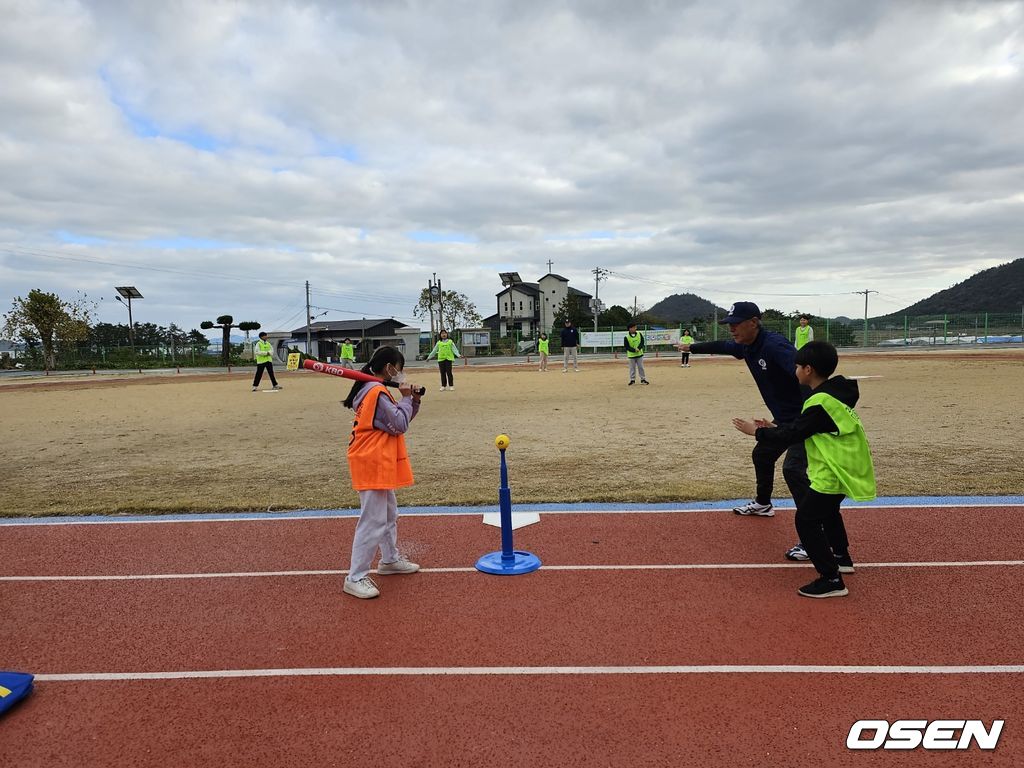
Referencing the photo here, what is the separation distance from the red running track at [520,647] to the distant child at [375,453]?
0.31 m

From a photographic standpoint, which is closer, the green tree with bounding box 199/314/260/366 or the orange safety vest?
the orange safety vest

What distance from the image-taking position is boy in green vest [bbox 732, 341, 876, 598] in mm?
4098

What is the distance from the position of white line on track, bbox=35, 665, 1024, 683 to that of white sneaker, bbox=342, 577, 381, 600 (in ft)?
2.90

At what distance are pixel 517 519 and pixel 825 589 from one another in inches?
108

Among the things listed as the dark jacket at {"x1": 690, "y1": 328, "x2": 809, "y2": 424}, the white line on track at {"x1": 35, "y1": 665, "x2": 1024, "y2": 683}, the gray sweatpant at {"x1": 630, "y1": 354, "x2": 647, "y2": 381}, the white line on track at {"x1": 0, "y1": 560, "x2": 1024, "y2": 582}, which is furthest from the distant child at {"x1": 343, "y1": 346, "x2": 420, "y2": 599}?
the gray sweatpant at {"x1": 630, "y1": 354, "x2": 647, "y2": 381}

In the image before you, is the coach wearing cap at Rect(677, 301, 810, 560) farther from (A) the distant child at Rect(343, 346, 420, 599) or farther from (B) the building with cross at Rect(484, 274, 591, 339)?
(B) the building with cross at Rect(484, 274, 591, 339)

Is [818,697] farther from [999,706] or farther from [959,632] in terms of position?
[959,632]

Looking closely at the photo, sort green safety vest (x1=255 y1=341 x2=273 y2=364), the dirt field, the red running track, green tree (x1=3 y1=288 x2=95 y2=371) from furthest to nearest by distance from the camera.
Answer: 1. green tree (x1=3 y1=288 x2=95 y2=371)
2. green safety vest (x1=255 y1=341 x2=273 y2=364)
3. the dirt field
4. the red running track

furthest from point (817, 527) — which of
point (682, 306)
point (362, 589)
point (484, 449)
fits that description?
point (682, 306)

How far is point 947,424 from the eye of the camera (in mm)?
10625

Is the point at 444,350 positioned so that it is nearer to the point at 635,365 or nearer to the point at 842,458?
the point at 635,365

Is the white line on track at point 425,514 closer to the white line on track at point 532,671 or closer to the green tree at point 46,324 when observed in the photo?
the white line on track at point 532,671

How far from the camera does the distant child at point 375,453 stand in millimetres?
4316

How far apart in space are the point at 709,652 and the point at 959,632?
1517mm
